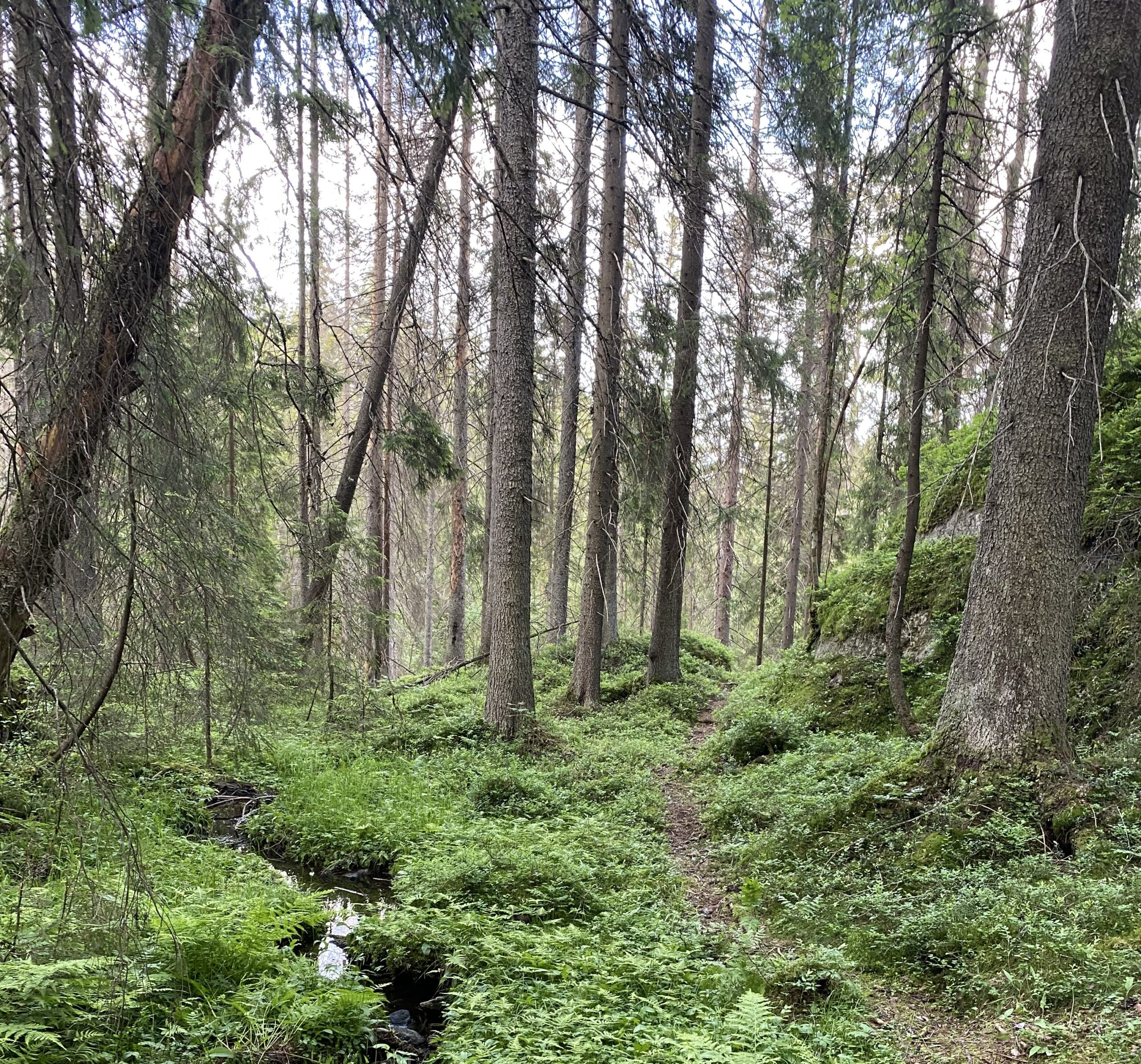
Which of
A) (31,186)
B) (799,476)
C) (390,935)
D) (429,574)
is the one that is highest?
(799,476)

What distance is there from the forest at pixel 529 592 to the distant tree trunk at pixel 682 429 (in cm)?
11

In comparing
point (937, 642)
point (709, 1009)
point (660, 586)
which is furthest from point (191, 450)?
point (660, 586)

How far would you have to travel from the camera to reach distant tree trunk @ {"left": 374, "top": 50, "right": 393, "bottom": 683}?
795 cm

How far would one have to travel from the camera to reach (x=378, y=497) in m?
13.6

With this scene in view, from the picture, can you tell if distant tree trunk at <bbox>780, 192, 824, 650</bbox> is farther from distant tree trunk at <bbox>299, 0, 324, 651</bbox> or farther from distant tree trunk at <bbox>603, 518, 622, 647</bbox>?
distant tree trunk at <bbox>299, 0, 324, 651</bbox>

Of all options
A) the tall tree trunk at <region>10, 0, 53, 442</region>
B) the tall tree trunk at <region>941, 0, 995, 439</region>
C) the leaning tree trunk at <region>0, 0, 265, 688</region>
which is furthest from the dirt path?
the tall tree trunk at <region>10, 0, 53, 442</region>

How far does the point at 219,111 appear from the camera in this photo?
2.56 metres

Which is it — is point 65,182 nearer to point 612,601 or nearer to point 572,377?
point 572,377

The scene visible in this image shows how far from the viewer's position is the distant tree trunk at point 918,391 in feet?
21.7

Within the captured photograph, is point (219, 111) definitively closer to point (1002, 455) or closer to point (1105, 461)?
point (1002, 455)

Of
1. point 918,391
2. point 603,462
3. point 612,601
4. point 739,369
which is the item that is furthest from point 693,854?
point 612,601

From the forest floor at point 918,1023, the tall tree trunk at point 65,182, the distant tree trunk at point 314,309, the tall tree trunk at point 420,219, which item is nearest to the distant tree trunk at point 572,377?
the tall tree trunk at point 420,219

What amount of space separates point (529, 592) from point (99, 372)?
6.96 m

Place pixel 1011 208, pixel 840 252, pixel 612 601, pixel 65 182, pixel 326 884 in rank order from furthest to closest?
pixel 612 601 → pixel 840 252 → pixel 1011 208 → pixel 326 884 → pixel 65 182
